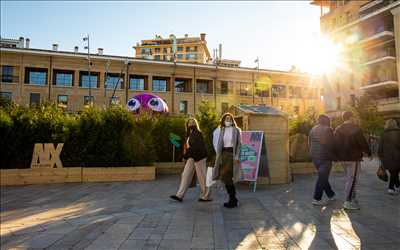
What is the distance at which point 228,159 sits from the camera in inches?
247

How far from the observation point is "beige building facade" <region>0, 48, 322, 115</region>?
1537 inches

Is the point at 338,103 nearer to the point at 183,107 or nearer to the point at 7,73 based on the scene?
the point at 183,107

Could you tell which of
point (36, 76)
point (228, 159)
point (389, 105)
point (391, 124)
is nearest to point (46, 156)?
point (228, 159)

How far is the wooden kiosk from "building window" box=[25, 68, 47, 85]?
3813 centimetres

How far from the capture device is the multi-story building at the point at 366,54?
1394 inches

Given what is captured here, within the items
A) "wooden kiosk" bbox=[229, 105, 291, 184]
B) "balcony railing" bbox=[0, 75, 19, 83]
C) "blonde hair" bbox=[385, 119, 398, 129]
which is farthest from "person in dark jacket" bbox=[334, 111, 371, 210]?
"balcony railing" bbox=[0, 75, 19, 83]

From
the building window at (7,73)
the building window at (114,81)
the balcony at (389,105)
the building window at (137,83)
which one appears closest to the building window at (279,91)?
the balcony at (389,105)

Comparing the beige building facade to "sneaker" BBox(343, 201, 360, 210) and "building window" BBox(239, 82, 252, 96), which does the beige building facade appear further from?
"sneaker" BBox(343, 201, 360, 210)

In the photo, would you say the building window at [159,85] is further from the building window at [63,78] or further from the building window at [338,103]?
the building window at [338,103]

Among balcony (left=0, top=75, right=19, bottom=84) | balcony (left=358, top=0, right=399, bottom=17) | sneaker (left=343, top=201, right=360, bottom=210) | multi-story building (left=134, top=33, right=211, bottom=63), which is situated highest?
multi-story building (left=134, top=33, right=211, bottom=63)

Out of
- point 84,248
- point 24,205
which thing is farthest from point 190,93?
point 84,248

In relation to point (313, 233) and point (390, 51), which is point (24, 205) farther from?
point (390, 51)

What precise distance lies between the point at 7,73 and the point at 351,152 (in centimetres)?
4329

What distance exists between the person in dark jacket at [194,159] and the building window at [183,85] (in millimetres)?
39375
